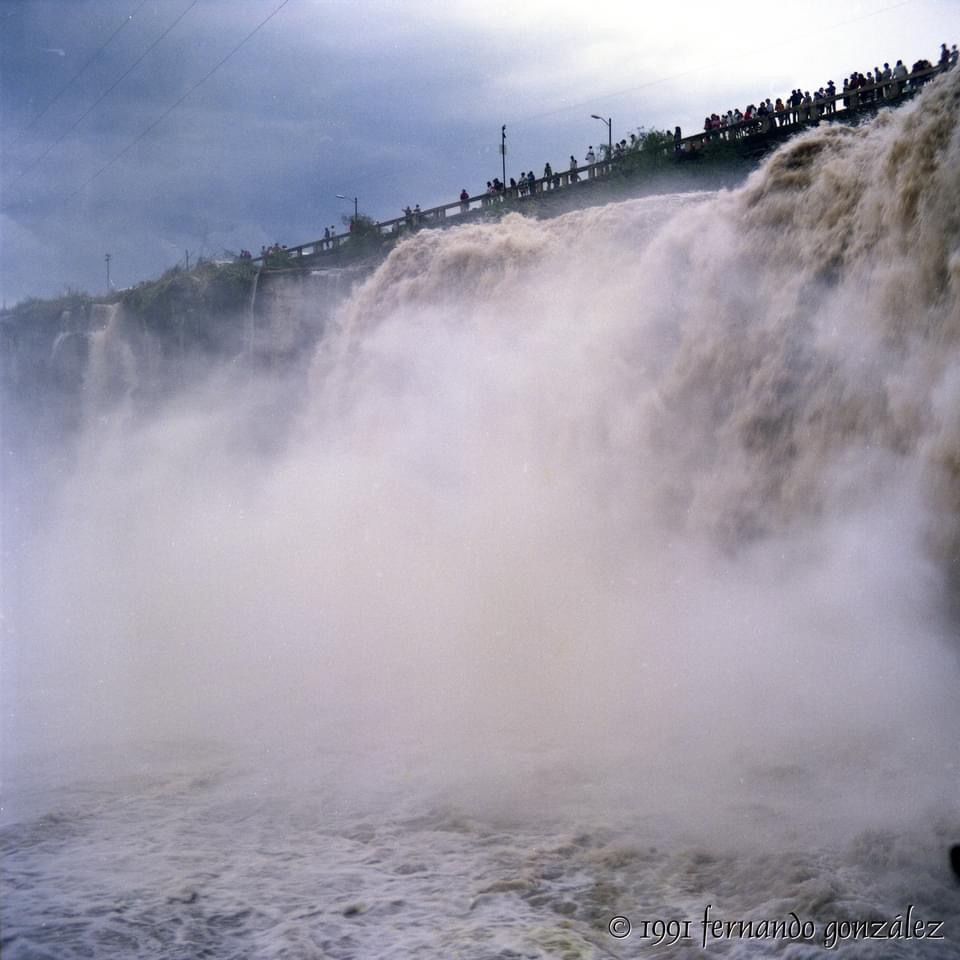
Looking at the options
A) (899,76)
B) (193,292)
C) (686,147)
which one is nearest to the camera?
(899,76)

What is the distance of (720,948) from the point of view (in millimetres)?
3992

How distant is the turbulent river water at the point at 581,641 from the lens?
4.52 meters

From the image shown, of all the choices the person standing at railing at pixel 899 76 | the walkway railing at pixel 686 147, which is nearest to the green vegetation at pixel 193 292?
the walkway railing at pixel 686 147

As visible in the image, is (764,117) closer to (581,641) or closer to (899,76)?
(899,76)

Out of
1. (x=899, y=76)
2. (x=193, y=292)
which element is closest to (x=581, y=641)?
(x=899, y=76)

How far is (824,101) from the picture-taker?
44.4 feet

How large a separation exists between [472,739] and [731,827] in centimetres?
234

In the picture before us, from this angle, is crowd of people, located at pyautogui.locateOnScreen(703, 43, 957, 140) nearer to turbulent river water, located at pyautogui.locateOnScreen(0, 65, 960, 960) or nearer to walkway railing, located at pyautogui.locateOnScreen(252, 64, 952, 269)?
walkway railing, located at pyautogui.locateOnScreen(252, 64, 952, 269)

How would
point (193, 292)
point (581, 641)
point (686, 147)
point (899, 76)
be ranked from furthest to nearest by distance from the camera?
point (193, 292) < point (686, 147) < point (899, 76) < point (581, 641)

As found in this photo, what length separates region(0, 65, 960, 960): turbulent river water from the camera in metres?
4.52

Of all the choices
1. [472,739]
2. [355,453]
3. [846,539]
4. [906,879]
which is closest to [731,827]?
[906,879]

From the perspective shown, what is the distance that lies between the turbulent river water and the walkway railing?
3518 mm

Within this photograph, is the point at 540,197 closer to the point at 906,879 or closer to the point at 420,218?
the point at 420,218

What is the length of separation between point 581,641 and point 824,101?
9365 mm
